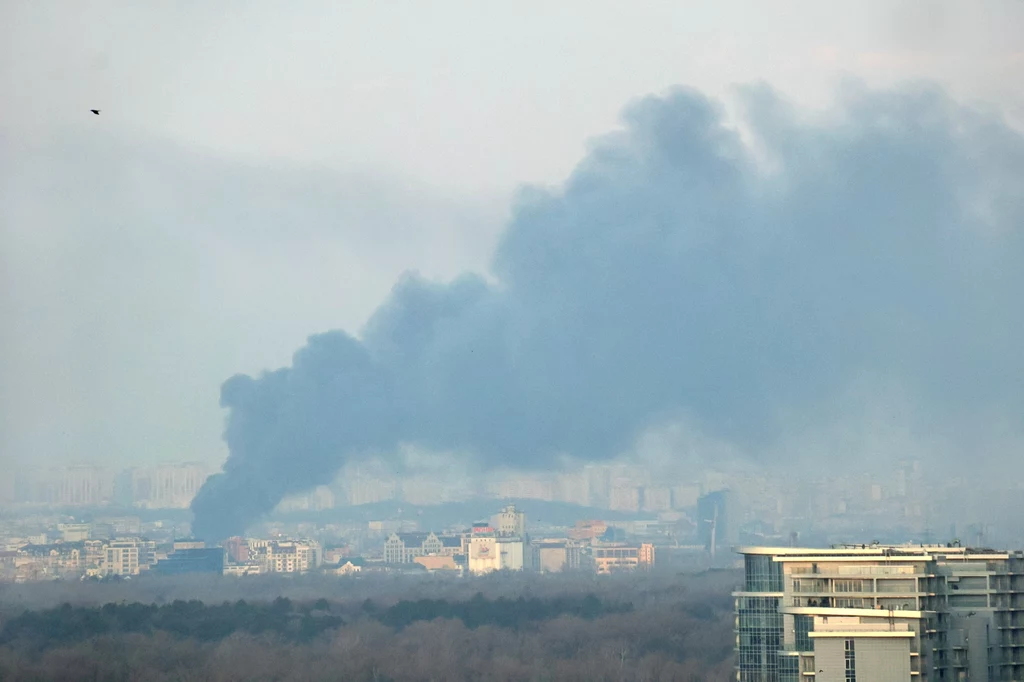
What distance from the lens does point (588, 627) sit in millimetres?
82312

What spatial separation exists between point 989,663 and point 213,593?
6647cm

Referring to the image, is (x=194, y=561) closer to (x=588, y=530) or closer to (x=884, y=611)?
(x=588, y=530)

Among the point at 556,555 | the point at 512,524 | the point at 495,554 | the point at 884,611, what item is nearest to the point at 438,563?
the point at 495,554

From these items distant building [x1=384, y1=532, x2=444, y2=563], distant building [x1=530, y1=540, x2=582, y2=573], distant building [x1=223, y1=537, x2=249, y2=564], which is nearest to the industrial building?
distant building [x1=223, y1=537, x2=249, y2=564]

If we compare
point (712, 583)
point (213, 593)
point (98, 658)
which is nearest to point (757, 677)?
point (98, 658)

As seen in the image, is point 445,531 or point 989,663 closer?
point 989,663

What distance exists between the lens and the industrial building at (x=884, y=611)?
3244 cm

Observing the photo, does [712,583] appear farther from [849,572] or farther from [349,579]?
[849,572]

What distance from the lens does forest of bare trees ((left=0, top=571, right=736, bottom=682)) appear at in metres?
69.9

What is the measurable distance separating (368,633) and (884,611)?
50.9m

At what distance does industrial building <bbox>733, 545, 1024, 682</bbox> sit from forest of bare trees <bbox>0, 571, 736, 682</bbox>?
23.8 metres

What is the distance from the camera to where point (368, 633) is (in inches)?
3221

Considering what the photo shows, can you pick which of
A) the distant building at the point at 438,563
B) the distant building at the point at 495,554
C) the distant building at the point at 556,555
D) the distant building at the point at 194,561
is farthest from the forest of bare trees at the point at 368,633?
the distant building at the point at 556,555

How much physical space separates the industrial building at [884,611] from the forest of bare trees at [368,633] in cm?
2376
